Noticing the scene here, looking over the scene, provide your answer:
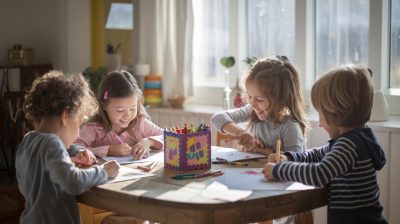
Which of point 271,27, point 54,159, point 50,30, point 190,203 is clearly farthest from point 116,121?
point 50,30

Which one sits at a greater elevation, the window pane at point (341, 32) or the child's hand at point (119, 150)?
the window pane at point (341, 32)

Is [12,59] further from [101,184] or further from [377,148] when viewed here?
[377,148]

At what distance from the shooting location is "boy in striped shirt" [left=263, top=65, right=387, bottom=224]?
181cm

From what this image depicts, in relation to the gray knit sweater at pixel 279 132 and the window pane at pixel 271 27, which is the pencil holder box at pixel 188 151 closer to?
the gray knit sweater at pixel 279 132

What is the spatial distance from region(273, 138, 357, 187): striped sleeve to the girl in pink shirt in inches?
30.3

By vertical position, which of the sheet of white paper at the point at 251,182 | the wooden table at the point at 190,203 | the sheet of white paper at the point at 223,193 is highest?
the sheet of white paper at the point at 251,182

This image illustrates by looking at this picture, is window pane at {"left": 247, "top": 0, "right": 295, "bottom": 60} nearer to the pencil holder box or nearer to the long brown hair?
the long brown hair

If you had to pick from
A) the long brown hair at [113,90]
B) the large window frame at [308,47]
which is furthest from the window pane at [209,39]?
the long brown hair at [113,90]

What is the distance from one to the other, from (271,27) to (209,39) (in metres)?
0.55

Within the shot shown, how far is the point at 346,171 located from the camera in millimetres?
1813

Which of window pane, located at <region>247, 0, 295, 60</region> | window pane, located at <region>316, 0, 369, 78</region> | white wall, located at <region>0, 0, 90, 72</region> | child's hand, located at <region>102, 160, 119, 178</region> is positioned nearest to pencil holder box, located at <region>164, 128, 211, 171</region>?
child's hand, located at <region>102, 160, 119, 178</region>

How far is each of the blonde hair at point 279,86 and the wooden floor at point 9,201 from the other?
2.11 meters

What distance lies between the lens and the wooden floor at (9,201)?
3.83 m

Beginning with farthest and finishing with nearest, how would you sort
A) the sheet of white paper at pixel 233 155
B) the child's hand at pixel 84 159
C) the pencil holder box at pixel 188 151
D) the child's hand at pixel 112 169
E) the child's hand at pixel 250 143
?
the child's hand at pixel 250 143 → the sheet of white paper at pixel 233 155 → the child's hand at pixel 84 159 → the pencil holder box at pixel 188 151 → the child's hand at pixel 112 169
